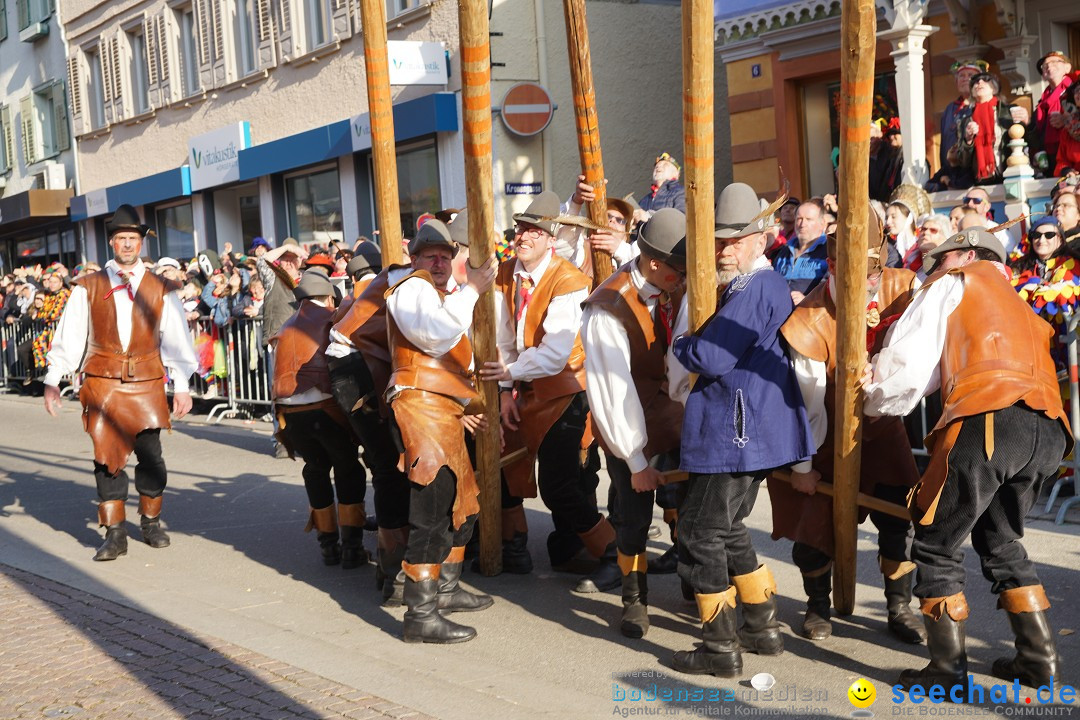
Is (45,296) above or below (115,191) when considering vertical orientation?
below

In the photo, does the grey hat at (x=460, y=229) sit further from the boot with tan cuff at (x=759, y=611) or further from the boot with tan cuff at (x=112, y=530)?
the boot with tan cuff at (x=112, y=530)

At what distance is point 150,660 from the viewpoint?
A: 228 inches

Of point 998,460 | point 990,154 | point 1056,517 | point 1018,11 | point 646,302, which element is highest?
point 1018,11

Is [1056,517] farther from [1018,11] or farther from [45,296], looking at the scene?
[45,296]

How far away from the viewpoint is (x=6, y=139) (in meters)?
33.4

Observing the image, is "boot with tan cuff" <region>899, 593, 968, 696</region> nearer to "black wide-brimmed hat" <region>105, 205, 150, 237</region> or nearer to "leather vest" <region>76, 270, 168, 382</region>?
"leather vest" <region>76, 270, 168, 382</region>

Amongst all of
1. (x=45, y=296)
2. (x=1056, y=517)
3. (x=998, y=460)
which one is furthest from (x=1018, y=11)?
(x=45, y=296)

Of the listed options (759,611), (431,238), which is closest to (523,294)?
(431,238)

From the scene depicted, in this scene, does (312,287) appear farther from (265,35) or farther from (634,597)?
(265,35)

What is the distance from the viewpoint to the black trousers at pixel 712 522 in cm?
521

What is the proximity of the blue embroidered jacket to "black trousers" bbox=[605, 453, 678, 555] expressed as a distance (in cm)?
68

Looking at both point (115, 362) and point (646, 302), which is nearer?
→ point (646, 302)

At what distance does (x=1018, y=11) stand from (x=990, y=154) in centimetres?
259

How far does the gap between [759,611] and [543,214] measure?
2.28 metres
